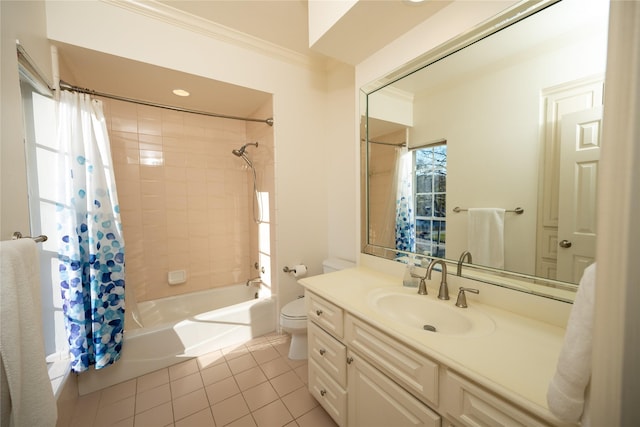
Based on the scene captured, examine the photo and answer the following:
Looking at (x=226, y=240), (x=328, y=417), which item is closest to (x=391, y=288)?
(x=328, y=417)

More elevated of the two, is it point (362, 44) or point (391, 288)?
point (362, 44)

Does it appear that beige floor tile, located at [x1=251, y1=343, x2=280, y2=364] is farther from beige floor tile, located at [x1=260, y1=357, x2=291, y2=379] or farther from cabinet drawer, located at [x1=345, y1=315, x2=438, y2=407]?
cabinet drawer, located at [x1=345, y1=315, x2=438, y2=407]

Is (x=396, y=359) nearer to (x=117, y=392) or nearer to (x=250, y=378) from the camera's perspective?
(x=250, y=378)

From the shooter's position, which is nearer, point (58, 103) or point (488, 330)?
point (488, 330)

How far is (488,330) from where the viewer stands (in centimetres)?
89

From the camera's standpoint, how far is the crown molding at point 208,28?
5.25 feet

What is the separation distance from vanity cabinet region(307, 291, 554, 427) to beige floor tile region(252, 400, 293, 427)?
21 centimetres

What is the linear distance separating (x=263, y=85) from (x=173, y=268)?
2083 mm

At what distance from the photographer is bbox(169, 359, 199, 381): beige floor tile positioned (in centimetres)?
178

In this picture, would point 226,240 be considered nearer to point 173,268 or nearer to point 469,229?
point 173,268

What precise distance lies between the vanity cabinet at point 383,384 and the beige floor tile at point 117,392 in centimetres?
128

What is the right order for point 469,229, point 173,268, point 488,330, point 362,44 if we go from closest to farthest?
point 488,330 < point 469,229 < point 362,44 < point 173,268

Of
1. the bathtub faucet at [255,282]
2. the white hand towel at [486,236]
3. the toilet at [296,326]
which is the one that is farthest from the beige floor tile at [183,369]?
the white hand towel at [486,236]

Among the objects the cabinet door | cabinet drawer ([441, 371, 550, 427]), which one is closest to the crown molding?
the cabinet door
